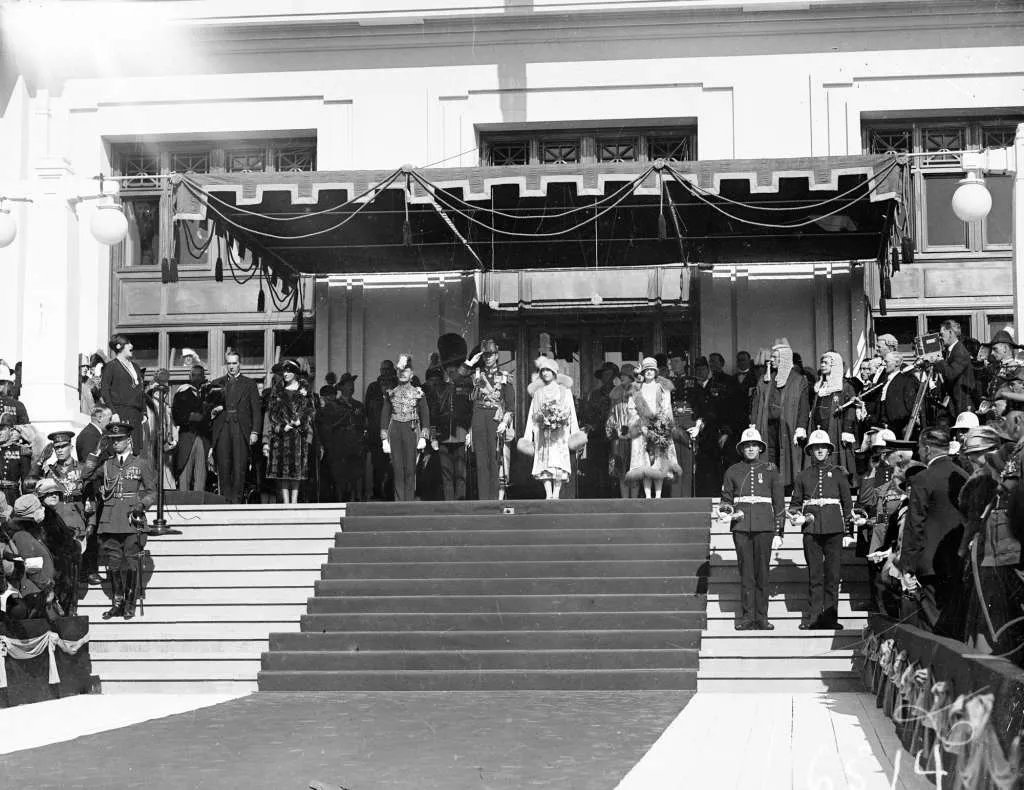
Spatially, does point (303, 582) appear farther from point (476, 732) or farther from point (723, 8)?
point (723, 8)

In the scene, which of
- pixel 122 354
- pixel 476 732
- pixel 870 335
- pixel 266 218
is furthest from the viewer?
pixel 870 335

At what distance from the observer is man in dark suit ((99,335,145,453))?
2020 centimetres

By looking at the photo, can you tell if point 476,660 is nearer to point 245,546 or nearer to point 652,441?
point 245,546

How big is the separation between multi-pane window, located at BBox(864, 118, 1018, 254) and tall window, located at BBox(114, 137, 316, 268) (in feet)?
30.2

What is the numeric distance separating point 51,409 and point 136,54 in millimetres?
8043

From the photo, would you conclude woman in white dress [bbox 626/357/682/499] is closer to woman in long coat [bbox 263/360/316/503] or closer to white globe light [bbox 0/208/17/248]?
woman in long coat [bbox 263/360/316/503]

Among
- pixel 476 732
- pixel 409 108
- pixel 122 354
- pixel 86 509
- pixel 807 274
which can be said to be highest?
pixel 409 108

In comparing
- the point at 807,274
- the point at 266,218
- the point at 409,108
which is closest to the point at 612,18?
the point at 409,108

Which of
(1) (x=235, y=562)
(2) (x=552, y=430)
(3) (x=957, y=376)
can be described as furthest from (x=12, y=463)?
(3) (x=957, y=376)

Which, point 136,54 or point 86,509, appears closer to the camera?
point 86,509

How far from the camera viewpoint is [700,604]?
16.3 meters

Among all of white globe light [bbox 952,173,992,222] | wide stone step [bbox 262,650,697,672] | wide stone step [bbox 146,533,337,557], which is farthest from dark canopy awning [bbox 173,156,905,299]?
wide stone step [bbox 262,650,697,672]

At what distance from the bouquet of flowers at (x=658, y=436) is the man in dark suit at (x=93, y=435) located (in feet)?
20.7

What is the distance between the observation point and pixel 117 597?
17.0 m
